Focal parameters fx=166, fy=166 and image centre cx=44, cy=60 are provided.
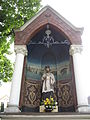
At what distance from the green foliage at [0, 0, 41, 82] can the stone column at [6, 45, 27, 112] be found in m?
4.53

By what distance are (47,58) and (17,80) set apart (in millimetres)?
3642

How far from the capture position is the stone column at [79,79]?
255 inches

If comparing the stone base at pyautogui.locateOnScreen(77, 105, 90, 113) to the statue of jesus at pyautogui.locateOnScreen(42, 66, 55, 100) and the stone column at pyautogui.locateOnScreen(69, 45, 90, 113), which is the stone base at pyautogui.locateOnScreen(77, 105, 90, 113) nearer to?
the stone column at pyautogui.locateOnScreen(69, 45, 90, 113)

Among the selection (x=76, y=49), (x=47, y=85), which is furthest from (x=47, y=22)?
(x=47, y=85)

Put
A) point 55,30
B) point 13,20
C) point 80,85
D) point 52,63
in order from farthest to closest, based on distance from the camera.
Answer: point 13,20 < point 52,63 < point 55,30 < point 80,85

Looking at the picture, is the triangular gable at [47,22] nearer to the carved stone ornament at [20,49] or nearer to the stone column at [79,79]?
the carved stone ornament at [20,49]

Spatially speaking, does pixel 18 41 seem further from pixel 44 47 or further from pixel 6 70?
pixel 6 70

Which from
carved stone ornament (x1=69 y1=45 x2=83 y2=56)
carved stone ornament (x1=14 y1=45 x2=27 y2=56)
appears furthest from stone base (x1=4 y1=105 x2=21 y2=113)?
carved stone ornament (x1=69 y1=45 x2=83 y2=56)

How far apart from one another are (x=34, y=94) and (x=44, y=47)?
3.30 m

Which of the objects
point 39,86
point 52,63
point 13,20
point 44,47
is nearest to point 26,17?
point 13,20

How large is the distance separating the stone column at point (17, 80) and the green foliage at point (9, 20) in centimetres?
453

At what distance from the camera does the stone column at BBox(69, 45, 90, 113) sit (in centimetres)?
647

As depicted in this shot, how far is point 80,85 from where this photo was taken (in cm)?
696

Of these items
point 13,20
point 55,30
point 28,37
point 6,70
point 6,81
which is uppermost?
point 13,20
